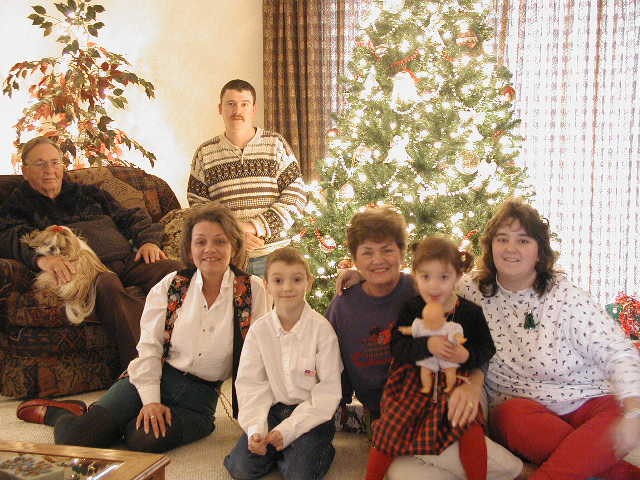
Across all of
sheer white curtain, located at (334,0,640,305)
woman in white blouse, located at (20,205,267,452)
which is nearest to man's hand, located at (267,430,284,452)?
woman in white blouse, located at (20,205,267,452)

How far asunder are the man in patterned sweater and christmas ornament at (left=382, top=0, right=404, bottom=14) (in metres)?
0.91

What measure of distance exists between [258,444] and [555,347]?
102 cm

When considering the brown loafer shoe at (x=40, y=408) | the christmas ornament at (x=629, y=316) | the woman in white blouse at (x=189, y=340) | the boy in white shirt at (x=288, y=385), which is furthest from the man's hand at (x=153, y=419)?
the christmas ornament at (x=629, y=316)

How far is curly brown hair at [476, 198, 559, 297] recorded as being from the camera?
2.05 m

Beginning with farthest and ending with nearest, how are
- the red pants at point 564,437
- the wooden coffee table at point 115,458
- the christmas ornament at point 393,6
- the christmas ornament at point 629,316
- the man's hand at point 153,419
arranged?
the christmas ornament at point 629,316 < the christmas ornament at point 393,6 < the man's hand at point 153,419 < the red pants at point 564,437 < the wooden coffee table at point 115,458

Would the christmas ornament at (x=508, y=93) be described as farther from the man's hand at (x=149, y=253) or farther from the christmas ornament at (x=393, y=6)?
the man's hand at (x=149, y=253)

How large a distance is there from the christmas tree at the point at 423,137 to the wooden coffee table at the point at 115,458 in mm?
1708

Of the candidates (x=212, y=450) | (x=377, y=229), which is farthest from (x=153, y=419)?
(x=377, y=229)

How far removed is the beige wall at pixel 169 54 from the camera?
17.0 ft

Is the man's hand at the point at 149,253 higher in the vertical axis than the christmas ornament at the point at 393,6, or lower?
lower

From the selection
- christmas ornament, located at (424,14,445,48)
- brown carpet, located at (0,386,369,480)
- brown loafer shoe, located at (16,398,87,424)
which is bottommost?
brown carpet, located at (0,386,369,480)

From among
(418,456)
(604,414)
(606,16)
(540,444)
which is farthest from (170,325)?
(606,16)

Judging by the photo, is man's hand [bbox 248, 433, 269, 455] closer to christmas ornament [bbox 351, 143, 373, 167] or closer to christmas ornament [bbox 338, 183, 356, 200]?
christmas ornament [bbox 338, 183, 356, 200]

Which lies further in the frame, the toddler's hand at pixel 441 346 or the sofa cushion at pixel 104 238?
the sofa cushion at pixel 104 238
